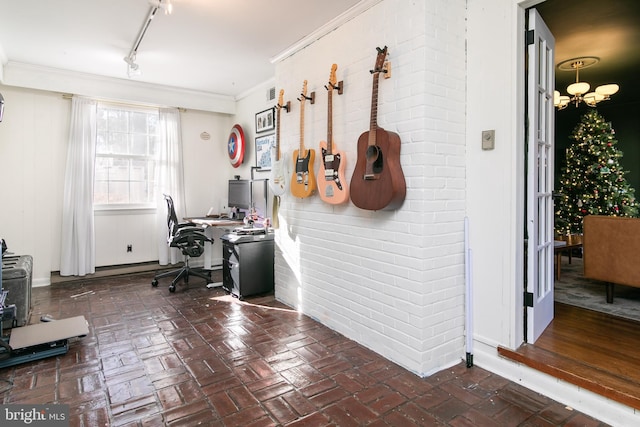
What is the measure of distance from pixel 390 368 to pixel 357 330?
1.43 ft

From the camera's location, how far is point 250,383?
212 centimetres

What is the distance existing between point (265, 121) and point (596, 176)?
4.73 m


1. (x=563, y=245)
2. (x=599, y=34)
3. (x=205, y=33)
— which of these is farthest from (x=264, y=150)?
(x=599, y=34)

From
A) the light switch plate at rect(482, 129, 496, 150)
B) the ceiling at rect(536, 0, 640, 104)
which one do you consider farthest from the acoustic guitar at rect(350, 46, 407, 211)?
the ceiling at rect(536, 0, 640, 104)

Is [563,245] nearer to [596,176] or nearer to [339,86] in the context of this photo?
[596,176]

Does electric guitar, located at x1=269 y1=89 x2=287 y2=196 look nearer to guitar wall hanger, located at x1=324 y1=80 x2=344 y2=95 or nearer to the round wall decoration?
guitar wall hanger, located at x1=324 y1=80 x2=344 y2=95

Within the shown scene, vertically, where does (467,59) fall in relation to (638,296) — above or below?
above

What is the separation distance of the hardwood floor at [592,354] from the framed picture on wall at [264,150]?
10.8ft

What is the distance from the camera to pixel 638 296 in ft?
10.6

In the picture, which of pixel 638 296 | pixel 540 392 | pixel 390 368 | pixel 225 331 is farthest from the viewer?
pixel 638 296

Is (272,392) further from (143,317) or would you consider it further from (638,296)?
(638,296)

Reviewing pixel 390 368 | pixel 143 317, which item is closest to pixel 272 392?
pixel 390 368

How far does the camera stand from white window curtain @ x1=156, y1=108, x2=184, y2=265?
5.01 meters

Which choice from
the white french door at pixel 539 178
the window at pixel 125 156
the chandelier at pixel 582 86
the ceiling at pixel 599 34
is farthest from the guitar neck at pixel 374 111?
the window at pixel 125 156
